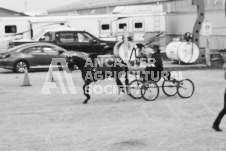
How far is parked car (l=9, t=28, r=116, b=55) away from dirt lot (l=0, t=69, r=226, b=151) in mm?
11610

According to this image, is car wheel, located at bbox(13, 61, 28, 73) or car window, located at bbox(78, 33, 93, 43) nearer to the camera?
car wheel, located at bbox(13, 61, 28, 73)

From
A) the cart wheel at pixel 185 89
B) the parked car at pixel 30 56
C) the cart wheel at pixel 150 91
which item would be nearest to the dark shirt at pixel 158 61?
the cart wheel at pixel 150 91

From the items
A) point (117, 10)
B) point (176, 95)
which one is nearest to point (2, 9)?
point (117, 10)

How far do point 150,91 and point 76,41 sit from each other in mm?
15557

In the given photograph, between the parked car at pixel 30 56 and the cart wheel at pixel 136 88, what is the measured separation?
1124cm

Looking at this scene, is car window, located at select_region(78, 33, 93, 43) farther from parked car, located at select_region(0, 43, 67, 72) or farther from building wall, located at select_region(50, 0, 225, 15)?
Result: building wall, located at select_region(50, 0, 225, 15)

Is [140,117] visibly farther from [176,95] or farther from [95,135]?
[176,95]

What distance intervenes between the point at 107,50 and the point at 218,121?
21.1 m

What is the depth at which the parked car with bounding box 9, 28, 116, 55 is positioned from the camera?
32.7m

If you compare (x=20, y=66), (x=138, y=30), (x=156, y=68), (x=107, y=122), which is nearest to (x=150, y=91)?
(x=156, y=68)

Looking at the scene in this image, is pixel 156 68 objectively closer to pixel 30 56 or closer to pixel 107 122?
pixel 107 122

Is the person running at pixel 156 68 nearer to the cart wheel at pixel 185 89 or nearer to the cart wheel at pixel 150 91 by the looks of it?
the cart wheel at pixel 150 91

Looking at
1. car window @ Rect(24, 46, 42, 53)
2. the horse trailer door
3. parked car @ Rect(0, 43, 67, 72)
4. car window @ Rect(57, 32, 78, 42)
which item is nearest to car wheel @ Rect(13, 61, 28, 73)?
parked car @ Rect(0, 43, 67, 72)

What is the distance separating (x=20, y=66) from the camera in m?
29.1
